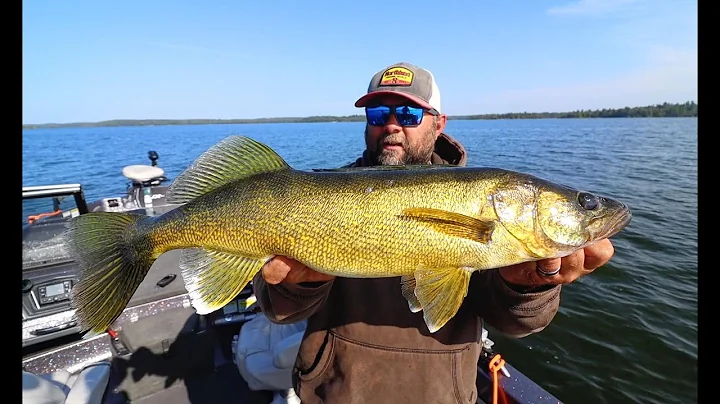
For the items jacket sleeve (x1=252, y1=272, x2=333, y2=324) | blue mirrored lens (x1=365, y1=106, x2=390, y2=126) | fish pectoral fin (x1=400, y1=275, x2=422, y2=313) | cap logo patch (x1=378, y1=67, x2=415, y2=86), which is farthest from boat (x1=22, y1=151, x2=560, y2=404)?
cap logo patch (x1=378, y1=67, x2=415, y2=86)

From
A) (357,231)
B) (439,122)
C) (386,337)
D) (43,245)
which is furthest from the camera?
(43,245)

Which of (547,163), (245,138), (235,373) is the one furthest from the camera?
(547,163)

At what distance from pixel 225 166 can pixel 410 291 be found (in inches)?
56.9

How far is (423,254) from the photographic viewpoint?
2195 millimetres

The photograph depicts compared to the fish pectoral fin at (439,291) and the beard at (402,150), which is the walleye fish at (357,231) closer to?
the fish pectoral fin at (439,291)

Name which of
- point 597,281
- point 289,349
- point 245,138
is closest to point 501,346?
point 597,281

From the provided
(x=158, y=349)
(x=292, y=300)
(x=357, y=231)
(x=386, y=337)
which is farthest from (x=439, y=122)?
(x=158, y=349)

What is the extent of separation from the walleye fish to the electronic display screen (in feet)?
9.20

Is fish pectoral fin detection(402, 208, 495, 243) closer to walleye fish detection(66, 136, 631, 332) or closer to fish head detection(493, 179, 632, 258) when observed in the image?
walleye fish detection(66, 136, 631, 332)

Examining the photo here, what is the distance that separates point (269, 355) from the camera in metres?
3.88

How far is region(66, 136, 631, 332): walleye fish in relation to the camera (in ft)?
7.14

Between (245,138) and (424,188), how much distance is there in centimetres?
121

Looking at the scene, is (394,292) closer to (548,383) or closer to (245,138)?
(245,138)

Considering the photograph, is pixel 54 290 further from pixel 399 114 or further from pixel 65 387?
pixel 399 114
